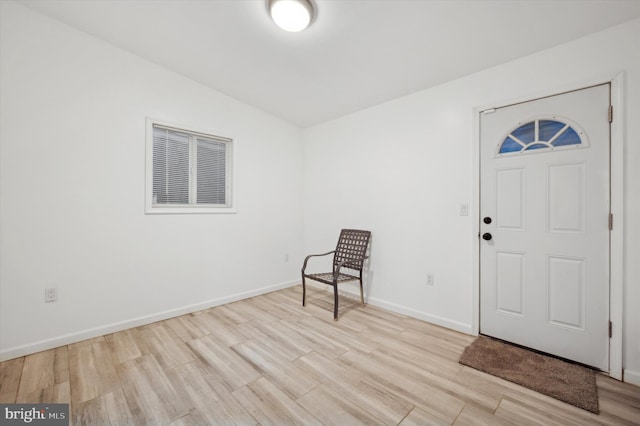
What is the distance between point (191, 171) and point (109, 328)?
1827mm

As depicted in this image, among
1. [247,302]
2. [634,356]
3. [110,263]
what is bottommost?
[247,302]

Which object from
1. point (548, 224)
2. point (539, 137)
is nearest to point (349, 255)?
point (548, 224)

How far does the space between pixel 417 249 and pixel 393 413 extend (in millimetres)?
1743

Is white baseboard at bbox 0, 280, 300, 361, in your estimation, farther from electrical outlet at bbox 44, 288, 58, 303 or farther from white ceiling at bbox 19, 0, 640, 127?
white ceiling at bbox 19, 0, 640, 127

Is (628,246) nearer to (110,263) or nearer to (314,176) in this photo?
(314,176)

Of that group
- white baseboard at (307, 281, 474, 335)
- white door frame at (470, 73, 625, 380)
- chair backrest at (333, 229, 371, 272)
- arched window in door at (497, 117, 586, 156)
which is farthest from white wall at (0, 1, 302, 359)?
white door frame at (470, 73, 625, 380)

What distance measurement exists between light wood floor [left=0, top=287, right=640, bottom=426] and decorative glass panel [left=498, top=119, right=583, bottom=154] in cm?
179

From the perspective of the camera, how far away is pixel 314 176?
13.6ft

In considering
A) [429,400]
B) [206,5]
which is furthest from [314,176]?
[429,400]

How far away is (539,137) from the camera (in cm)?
220

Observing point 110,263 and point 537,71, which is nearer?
point 537,71

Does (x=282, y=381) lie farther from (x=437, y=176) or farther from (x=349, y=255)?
(x=437, y=176)

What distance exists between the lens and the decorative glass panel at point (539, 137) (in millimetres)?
2066

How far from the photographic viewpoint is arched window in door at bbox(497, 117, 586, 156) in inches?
80.8
